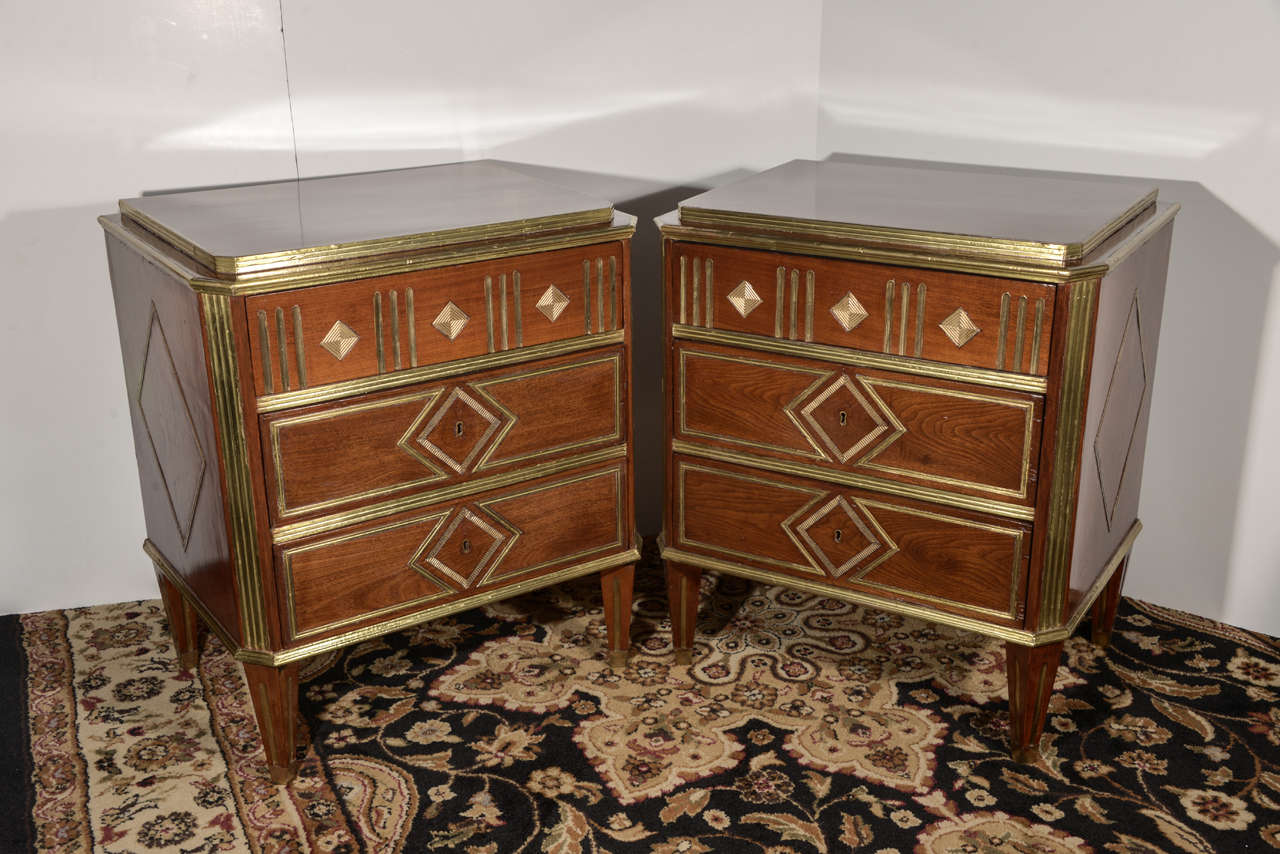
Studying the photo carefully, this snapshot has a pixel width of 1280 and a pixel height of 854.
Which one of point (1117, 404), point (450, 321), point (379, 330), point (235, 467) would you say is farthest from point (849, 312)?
point (235, 467)

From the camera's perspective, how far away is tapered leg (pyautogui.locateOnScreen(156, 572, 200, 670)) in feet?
8.43

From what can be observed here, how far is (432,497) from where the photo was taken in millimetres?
2227

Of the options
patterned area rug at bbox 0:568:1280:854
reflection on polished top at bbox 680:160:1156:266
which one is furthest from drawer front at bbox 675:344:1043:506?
patterned area rug at bbox 0:568:1280:854

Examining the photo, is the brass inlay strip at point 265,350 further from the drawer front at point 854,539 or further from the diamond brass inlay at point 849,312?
the diamond brass inlay at point 849,312

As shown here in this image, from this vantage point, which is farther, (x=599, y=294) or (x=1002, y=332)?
(x=599, y=294)

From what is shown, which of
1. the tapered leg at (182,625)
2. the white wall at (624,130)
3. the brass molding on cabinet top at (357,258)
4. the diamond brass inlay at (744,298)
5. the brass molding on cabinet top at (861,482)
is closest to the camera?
the brass molding on cabinet top at (357,258)

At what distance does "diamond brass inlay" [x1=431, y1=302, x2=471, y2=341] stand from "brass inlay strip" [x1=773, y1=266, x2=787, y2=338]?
0.54 metres

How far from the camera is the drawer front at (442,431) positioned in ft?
6.80

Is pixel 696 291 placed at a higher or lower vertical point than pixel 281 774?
higher

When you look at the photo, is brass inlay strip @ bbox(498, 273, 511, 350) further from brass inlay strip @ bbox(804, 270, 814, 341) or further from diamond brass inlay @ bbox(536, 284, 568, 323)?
brass inlay strip @ bbox(804, 270, 814, 341)

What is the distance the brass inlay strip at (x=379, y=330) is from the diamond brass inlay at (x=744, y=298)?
0.62 metres

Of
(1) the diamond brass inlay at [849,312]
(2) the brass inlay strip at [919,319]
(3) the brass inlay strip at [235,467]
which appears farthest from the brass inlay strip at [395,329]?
(2) the brass inlay strip at [919,319]

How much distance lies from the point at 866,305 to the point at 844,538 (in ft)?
1.46

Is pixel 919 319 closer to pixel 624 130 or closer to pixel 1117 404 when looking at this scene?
pixel 1117 404
